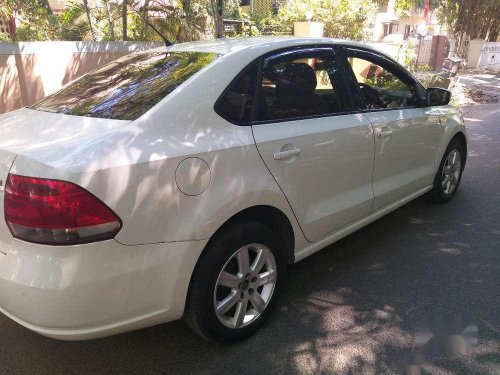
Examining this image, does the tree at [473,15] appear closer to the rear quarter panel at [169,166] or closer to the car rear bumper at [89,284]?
the rear quarter panel at [169,166]

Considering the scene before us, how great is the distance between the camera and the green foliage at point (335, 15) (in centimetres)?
1479

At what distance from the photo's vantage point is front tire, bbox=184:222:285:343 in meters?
2.44

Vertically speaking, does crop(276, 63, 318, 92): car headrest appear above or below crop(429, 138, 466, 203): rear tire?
above

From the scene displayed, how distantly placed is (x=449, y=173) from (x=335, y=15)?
1131cm

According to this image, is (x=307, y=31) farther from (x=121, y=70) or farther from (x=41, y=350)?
(x=41, y=350)

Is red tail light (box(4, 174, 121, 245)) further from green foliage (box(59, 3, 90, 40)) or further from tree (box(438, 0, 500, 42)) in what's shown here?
tree (box(438, 0, 500, 42))

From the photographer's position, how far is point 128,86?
2.79m

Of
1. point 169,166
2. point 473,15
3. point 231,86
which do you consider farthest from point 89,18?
point 473,15

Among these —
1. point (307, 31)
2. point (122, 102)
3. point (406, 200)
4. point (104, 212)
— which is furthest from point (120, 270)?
point (307, 31)

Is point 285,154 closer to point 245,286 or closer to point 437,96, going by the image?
point 245,286

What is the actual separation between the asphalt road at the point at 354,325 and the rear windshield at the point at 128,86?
1353 millimetres

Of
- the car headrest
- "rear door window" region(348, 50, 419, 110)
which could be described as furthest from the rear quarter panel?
"rear door window" region(348, 50, 419, 110)

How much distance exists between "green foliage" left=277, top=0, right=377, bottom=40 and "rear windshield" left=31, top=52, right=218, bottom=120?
501 inches

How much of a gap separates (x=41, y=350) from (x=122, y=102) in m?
1.49
